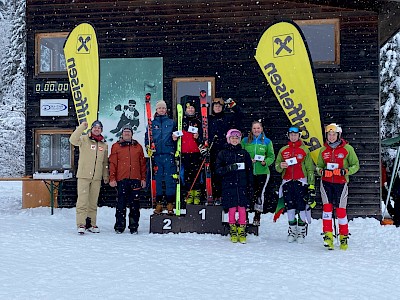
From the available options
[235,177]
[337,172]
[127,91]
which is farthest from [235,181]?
[127,91]

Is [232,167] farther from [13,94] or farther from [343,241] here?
[13,94]

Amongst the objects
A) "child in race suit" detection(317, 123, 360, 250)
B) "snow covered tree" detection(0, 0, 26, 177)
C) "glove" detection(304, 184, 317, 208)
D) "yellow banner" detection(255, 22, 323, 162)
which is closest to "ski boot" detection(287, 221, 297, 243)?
"glove" detection(304, 184, 317, 208)

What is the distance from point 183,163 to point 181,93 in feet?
9.30

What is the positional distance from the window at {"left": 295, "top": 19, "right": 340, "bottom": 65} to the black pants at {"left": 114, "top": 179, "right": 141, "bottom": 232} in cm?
473

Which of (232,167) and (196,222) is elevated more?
(232,167)

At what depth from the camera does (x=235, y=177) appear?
6527 mm

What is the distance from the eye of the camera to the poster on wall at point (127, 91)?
9.66 metres

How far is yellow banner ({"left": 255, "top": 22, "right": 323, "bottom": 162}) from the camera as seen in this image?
29.0 ft

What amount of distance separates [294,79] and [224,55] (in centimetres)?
159

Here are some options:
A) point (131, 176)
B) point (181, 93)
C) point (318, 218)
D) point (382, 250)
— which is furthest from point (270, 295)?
point (181, 93)

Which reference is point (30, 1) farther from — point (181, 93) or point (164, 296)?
point (164, 296)

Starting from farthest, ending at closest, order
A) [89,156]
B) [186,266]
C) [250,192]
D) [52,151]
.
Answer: [52,151], [89,156], [250,192], [186,266]

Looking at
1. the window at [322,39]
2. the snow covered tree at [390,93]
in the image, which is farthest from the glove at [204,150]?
the snow covered tree at [390,93]

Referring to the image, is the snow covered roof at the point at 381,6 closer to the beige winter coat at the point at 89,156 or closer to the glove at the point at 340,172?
the glove at the point at 340,172
